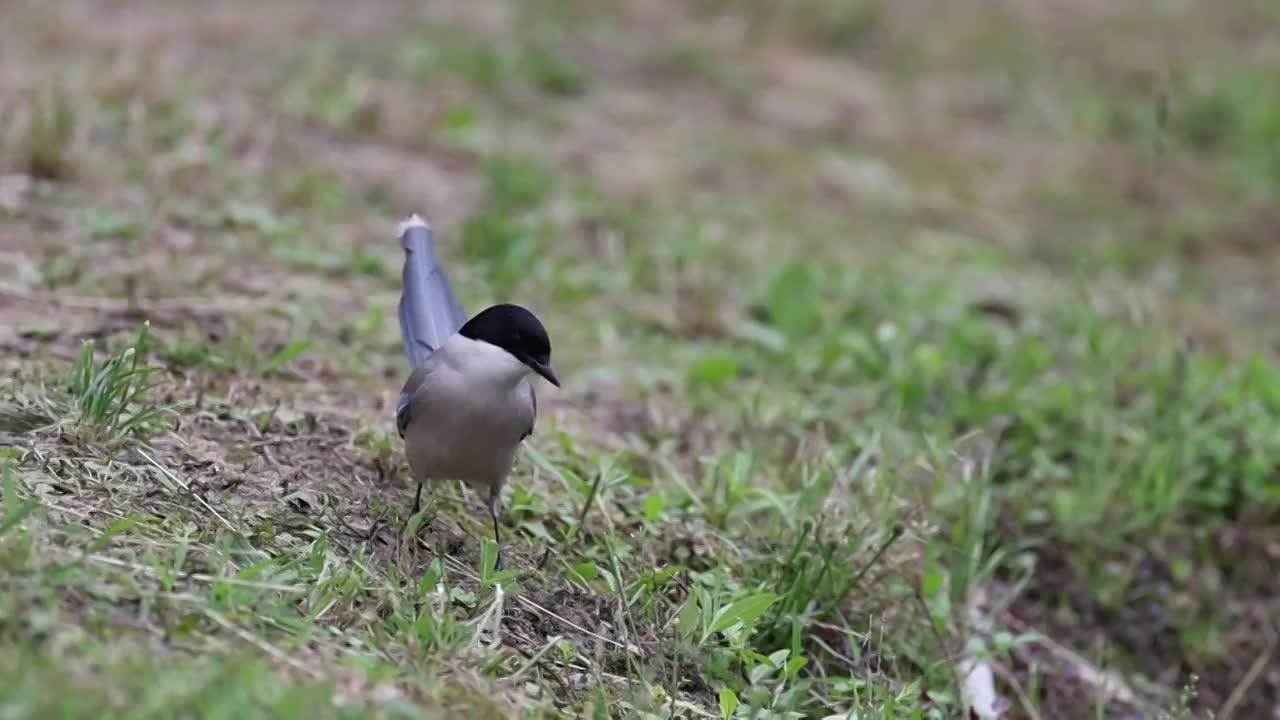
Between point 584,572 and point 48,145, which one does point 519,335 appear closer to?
point 584,572

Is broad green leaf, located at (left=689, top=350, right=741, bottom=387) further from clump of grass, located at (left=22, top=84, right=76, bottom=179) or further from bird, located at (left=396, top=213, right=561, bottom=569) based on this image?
clump of grass, located at (left=22, top=84, right=76, bottom=179)

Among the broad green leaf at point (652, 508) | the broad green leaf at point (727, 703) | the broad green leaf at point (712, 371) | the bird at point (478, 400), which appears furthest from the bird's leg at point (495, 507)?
the broad green leaf at point (712, 371)

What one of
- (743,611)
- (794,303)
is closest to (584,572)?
(743,611)

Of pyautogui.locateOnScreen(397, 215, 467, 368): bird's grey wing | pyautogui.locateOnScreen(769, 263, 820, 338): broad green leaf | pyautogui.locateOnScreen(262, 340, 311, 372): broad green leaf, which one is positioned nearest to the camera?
pyautogui.locateOnScreen(397, 215, 467, 368): bird's grey wing

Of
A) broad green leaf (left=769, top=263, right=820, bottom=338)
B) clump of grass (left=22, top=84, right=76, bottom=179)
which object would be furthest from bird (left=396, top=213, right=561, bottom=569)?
clump of grass (left=22, top=84, right=76, bottom=179)

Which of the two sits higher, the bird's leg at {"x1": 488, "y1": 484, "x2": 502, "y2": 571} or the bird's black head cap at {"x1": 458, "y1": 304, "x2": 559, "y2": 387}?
the bird's black head cap at {"x1": 458, "y1": 304, "x2": 559, "y2": 387}

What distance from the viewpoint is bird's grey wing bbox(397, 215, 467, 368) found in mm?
3635

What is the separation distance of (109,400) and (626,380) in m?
1.95

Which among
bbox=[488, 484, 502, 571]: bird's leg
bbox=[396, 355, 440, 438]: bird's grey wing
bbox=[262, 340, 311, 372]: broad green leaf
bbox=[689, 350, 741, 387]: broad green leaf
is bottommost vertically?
bbox=[689, 350, 741, 387]: broad green leaf

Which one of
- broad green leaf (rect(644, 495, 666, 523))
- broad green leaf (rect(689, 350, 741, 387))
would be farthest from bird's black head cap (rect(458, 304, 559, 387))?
broad green leaf (rect(689, 350, 741, 387))

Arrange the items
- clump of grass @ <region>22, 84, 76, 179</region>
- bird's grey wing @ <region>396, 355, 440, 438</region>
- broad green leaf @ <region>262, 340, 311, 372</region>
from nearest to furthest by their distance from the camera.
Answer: bird's grey wing @ <region>396, 355, 440, 438</region> → broad green leaf @ <region>262, 340, 311, 372</region> → clump of grass @ <region>22, 84, 76, 179</region>

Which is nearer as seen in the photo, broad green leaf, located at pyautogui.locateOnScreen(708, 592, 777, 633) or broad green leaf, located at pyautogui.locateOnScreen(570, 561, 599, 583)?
broad green leaf, located at pyautogui.locateOnScreen(708, 592, 777, 633)

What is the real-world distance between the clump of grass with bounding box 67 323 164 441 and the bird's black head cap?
0.77 metres

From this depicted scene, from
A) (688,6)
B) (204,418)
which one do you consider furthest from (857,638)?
(688,6)
